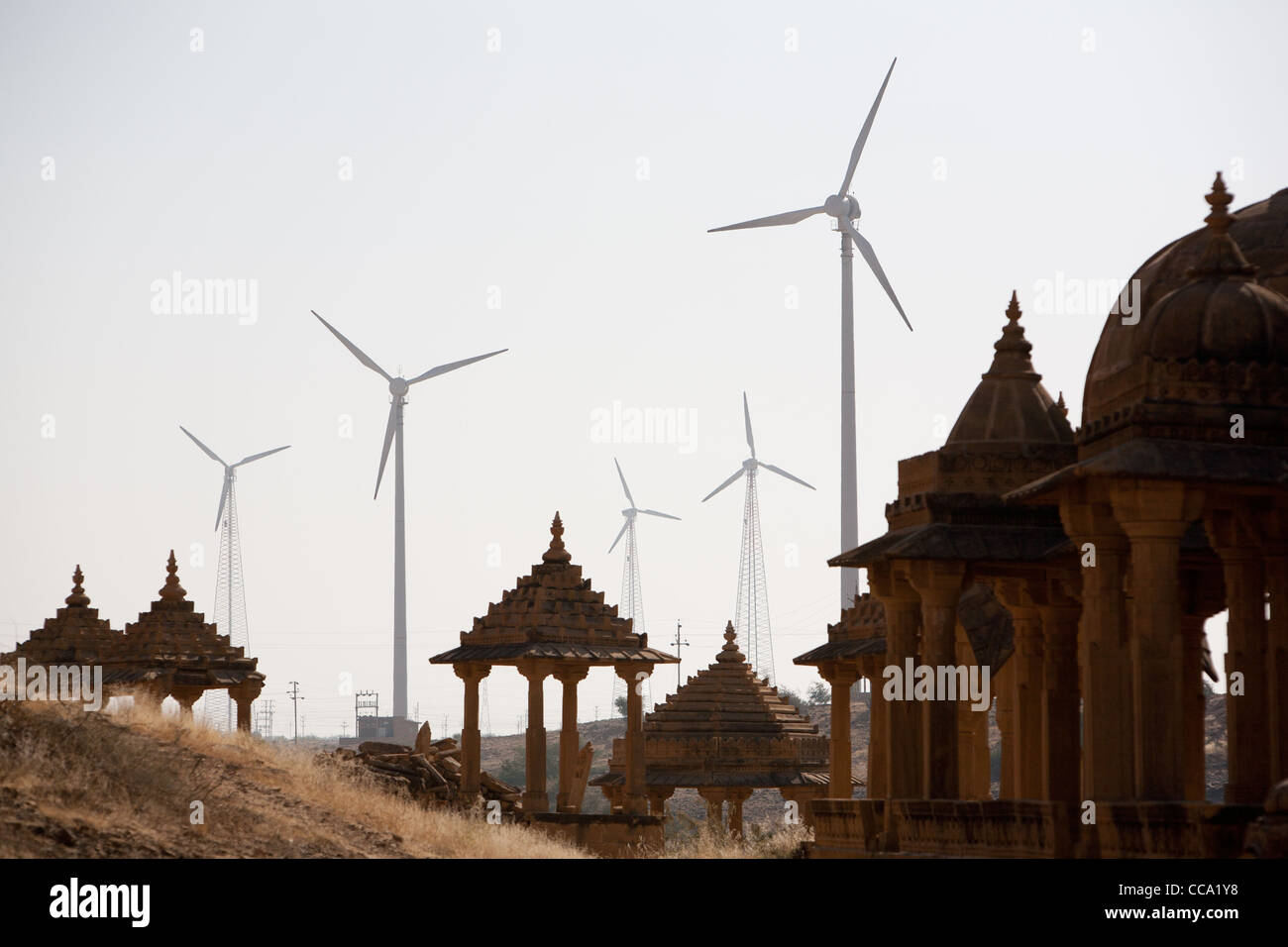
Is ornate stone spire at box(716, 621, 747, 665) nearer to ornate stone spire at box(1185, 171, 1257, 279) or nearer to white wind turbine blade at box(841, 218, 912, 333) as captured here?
white wind turbine blade at box(841, 218, 912, 333)

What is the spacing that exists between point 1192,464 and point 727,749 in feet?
115

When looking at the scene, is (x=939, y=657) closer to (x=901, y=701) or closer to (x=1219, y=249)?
(x=901, y=701)

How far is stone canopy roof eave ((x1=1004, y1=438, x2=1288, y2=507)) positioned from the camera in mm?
22906

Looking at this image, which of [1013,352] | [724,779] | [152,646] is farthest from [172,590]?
[1013,352]

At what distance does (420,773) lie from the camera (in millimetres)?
47250

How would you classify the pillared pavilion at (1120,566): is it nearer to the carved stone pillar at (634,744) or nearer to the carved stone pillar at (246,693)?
the carved stone pillar at (634,744)

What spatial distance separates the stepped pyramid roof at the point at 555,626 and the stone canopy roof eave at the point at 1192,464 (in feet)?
77.3

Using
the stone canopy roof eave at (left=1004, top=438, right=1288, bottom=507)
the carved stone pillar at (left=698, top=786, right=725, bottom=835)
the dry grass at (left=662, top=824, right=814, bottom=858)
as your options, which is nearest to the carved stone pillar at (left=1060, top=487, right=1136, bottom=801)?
the stone canopy roof eave at (left=1004, top=438, right=1288, bottom=507)

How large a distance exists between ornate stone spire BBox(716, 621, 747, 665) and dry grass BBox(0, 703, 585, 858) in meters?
23.0

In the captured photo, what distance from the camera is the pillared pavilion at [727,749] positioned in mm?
56469

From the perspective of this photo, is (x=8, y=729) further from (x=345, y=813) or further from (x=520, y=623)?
(x=520, y=623)
